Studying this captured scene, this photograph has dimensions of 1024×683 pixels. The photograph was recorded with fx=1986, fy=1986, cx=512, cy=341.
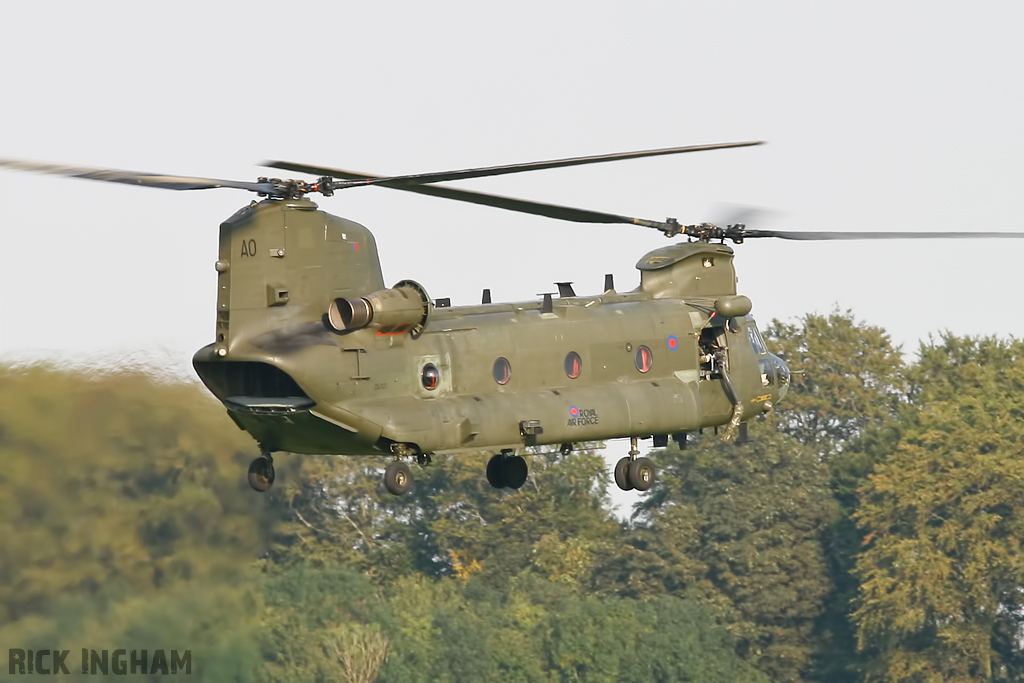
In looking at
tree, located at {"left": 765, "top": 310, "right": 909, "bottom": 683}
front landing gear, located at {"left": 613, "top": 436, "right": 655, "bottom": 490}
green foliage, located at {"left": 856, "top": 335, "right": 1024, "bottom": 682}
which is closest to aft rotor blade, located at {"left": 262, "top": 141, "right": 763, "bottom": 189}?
front landing gear, located at {"left": 613, "top": 436, "right": 655, "bottom": 490}

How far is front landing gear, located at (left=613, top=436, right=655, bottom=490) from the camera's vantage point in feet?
112

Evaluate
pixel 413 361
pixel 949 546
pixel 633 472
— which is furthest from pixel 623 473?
pixel 949 546

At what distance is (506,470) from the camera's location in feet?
112

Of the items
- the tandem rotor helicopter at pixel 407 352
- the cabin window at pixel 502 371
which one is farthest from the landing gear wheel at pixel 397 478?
the cabin window at pixel 502 371

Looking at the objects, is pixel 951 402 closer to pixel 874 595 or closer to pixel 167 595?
pixel 874 595

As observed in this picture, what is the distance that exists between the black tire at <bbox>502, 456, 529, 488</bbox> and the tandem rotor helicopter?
0.08 ft

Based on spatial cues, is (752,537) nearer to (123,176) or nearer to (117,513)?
(117,513)

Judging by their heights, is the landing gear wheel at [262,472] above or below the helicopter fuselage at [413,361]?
below

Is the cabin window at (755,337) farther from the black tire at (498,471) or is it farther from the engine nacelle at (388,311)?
the engine nacelle at (388,311)

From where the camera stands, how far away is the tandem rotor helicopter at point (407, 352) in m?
29.2

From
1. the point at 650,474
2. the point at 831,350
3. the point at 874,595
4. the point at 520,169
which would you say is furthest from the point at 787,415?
the point at 520,169

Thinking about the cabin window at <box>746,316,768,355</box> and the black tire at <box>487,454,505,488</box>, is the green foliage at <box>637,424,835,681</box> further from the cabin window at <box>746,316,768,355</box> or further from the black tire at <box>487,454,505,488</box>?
the black tire at <box>487,454,505,488</box>

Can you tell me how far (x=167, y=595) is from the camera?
132 ft

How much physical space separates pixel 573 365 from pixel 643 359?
172 cm
